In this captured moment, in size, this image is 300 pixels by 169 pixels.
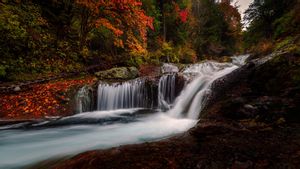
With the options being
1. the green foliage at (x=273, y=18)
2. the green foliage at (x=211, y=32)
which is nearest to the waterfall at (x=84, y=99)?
the green foliage at (x=273, y=18)

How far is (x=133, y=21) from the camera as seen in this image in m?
10.4

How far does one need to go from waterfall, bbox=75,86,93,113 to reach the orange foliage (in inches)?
152

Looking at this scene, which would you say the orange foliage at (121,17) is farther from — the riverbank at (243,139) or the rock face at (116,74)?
the riverbank at (243,139)

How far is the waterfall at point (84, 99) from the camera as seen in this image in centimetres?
728

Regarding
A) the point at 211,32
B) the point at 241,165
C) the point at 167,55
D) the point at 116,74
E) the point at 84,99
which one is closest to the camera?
the point at 241,165

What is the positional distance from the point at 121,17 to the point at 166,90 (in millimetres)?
5317

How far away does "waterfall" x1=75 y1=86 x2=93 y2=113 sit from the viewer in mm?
7284

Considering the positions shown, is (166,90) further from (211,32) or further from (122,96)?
(211,32)

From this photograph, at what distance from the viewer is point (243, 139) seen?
271 centimetres

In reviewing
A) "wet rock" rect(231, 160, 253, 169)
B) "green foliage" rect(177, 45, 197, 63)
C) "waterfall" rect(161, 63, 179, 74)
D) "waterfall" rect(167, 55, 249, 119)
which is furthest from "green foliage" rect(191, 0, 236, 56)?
"wet rock" rect(231, 160, 253, 169)

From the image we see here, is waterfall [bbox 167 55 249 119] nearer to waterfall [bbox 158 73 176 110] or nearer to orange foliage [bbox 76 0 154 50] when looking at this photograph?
waterfall [bbox 158 73 176 110]

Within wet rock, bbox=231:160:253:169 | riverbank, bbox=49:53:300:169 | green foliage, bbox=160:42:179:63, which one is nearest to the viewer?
wet rock, bbox=231:160:253:169

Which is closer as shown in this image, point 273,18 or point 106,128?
point 106,128

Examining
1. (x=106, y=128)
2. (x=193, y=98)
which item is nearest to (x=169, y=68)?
(x=193, y=98)
